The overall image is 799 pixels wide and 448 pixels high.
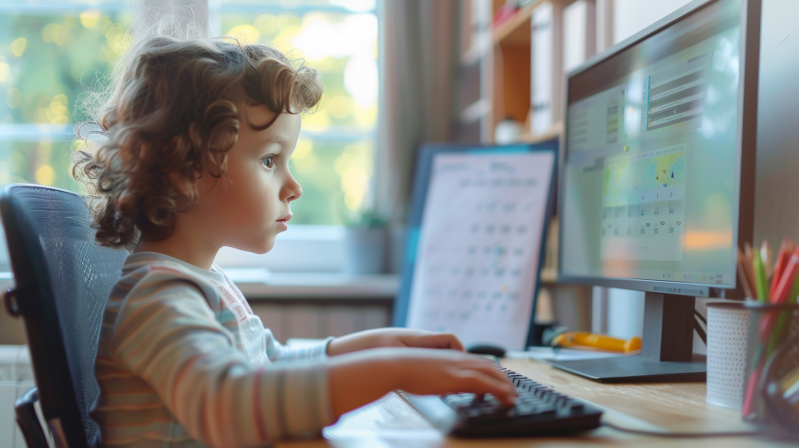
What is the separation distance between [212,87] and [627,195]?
62cm

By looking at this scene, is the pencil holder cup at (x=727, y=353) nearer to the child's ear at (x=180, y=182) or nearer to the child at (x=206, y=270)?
the child at (x=206, y=270)

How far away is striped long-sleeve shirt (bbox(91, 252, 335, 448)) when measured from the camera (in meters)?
0.49

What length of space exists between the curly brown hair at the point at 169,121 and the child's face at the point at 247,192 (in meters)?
0.01

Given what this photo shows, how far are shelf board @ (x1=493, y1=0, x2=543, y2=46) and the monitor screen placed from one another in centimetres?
63

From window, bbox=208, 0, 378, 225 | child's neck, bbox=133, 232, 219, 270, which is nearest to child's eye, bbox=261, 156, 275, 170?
child's neck, bbox=133, 232, 219, 270

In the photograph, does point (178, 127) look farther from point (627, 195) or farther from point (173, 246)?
point (627, 195)

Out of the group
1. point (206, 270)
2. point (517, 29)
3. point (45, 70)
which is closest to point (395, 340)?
point (206, 270)

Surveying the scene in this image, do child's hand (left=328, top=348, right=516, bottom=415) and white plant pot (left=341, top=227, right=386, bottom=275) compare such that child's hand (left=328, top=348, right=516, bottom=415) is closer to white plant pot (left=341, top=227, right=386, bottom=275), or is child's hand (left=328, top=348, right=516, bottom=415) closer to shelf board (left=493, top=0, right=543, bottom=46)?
shelf board (left=493, top=0, right=543, bottom=46)

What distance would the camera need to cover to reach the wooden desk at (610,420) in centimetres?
48

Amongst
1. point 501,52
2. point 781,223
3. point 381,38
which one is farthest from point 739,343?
point 381,38

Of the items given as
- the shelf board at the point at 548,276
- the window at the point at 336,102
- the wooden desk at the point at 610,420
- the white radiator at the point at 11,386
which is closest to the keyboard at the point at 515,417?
the wooden desk at the point at 610,420

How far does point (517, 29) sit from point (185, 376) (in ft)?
5.01

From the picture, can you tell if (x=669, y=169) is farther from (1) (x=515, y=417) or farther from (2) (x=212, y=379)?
(2) (x=212, y=379)

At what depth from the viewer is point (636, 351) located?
3.17 ft
